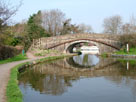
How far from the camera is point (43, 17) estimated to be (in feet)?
142

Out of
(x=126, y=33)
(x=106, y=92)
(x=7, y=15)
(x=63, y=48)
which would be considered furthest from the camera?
(x=63, y=48)

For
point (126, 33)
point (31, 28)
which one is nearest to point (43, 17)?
point (31, 28)

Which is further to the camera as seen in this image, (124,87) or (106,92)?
(124,87)

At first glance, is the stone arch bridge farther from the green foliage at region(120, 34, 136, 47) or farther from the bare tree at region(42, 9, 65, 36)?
the bare tree at region(42, 9, 65, 36)

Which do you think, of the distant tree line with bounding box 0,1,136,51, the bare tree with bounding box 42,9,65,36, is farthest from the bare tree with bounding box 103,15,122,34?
the bare tree with bounding box 42,9,65,36

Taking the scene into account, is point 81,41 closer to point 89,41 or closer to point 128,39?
point 89,41

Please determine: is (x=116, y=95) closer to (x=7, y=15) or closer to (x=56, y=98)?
(x=56, y=98)

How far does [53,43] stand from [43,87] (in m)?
22.9

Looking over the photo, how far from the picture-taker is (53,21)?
42.3 m

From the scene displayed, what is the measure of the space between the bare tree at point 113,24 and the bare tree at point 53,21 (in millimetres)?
11101

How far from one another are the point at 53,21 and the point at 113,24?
1367cm

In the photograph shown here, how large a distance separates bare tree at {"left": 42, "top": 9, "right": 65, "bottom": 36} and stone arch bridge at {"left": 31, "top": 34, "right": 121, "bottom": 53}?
36.0ft

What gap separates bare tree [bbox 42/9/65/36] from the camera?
42.4 meters

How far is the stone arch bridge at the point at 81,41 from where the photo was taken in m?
29.5
